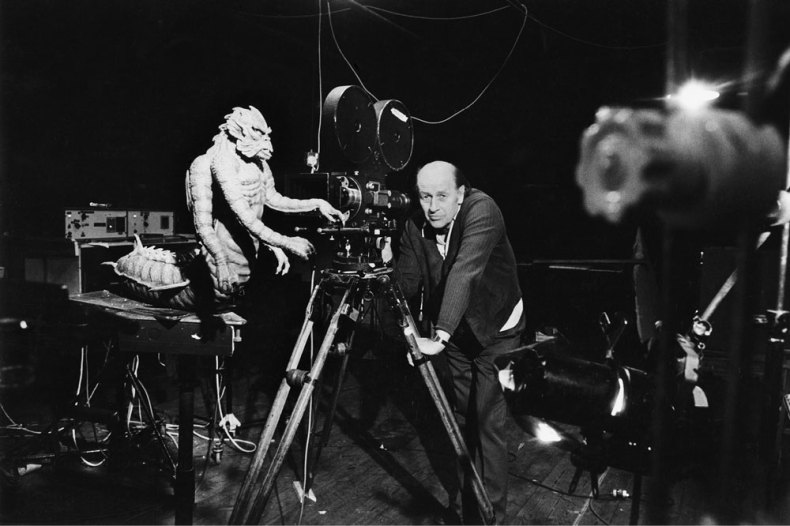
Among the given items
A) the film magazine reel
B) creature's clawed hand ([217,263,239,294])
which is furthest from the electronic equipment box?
the film magazine reel

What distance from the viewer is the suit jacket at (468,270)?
2.05m

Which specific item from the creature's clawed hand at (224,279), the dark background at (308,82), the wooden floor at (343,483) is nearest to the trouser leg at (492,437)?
the wooden floor at (343,483)

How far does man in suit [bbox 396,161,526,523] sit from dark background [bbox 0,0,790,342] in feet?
6.10

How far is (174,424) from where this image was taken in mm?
3627

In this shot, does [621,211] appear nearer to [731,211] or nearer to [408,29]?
[731,211]

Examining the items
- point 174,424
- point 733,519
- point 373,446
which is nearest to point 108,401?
point 174,424

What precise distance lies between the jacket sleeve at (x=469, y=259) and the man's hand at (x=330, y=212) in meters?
0.49

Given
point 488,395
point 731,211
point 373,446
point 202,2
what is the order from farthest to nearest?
1. point 202,2
2. point 373,446
3. point 488,395
4. point 731,211

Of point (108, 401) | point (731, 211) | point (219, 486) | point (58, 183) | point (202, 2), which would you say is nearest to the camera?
point (731, 211)

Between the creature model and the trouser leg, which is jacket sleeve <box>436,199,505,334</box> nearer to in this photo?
the trouser leg

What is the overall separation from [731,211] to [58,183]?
581 centimetres

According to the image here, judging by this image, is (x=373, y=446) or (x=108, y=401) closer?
(x=373, y=446)

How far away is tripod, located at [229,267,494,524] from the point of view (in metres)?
1.81

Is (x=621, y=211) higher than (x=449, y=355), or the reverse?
(x=621, y=211)
